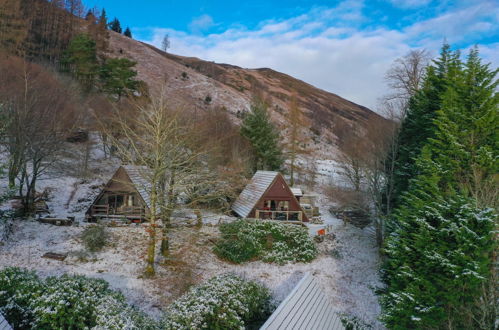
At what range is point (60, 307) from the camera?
26.6 feet

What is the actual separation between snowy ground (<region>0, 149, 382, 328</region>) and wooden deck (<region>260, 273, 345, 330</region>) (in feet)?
15.8

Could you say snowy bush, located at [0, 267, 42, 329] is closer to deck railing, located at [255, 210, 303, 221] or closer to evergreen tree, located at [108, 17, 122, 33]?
deck railing, located at [255, 210, 303, 221]

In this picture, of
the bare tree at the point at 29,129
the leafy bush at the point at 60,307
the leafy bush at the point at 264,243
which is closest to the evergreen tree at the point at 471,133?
the leafy bush at the point at 264,243

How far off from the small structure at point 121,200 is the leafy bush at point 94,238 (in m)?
2.83

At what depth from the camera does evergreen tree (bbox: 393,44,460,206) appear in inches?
596

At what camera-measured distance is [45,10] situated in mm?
54625

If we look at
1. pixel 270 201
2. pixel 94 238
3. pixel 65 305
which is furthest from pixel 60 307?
pixel 270 201

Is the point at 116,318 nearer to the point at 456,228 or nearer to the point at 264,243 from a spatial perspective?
the point at 456,228

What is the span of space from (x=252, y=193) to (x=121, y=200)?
10517mm

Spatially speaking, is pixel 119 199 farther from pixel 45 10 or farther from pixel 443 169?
pixel 45 10

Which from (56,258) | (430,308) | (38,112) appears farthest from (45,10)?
(430,308)

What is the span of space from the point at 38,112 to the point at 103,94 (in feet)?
70.7

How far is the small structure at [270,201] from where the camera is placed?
78.2 feet

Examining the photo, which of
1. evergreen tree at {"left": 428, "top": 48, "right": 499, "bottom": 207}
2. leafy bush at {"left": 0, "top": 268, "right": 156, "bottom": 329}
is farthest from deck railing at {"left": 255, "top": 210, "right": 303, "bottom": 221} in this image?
leafy bush at {"left": 0, "top": 268, "right": 156, "bottom": 329}
